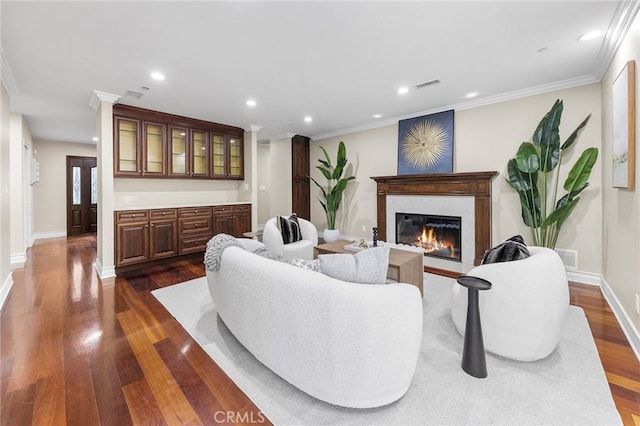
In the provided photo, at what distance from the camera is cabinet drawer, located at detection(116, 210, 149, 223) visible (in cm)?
393

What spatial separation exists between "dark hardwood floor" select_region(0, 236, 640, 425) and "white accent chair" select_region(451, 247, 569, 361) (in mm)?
421

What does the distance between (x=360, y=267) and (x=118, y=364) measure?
181 cm

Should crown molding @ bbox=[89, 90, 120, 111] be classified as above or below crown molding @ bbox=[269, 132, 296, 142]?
below

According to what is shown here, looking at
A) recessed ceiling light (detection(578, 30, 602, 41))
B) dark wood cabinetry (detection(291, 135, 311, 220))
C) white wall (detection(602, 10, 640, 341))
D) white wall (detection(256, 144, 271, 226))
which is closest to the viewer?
white wall (detection(602, 10, 640, 341))

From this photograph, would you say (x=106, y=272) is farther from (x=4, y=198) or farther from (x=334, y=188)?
(x=334, y=188)

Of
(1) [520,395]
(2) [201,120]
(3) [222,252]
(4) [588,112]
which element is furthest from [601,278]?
(2) [201,120]


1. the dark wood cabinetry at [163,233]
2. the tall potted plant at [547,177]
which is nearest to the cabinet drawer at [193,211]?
the dark wood cabinetry at [163,233]

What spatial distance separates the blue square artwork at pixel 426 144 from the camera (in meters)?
4.37

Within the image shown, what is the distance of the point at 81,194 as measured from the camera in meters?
7.29

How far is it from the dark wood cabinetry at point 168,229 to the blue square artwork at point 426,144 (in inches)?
125

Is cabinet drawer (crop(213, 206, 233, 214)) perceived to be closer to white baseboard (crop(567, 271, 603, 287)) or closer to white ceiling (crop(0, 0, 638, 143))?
white ceiling (crop(0, 0, 638, 143))

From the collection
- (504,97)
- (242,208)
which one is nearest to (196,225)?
(242,208)

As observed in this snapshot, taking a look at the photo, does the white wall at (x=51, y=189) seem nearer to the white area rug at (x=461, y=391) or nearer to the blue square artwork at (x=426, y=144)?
the white area rug at (x=461, y=391)

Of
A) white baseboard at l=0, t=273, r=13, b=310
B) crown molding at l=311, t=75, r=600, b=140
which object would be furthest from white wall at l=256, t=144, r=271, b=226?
white baseboard at l=0, t=273, r=13, b=310
